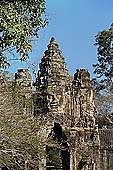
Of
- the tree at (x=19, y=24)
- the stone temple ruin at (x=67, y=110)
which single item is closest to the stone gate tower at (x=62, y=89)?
the stone temple ruin at (x=67, y=110)

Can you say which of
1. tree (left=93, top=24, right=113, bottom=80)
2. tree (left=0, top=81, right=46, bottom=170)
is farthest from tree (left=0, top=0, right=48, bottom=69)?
tree (left=93, top=24, right=113, bottom=80)

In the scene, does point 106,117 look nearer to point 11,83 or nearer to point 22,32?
point 11,83

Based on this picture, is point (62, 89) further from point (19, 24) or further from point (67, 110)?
point (19, 24)

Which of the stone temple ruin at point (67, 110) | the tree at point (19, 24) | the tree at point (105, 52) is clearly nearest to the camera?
the tree at point (19, 24)

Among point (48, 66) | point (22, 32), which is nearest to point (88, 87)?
point (48, 66)

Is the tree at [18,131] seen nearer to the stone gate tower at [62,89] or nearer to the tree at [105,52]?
the stone gate tower at [62,89]

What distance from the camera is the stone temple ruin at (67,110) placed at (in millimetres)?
11320

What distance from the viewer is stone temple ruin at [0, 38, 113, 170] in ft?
37.1

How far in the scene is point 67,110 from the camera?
11633mm

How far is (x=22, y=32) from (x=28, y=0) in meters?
0.87

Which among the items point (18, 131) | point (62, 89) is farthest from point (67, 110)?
point (18, 131)

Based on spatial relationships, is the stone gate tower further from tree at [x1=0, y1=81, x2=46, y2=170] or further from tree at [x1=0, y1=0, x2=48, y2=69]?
tree at [x1=0, y1=0, x2=48, y2=69]

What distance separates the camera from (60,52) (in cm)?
1279

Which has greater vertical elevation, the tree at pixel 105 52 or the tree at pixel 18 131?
the tree at pixel 105 52
